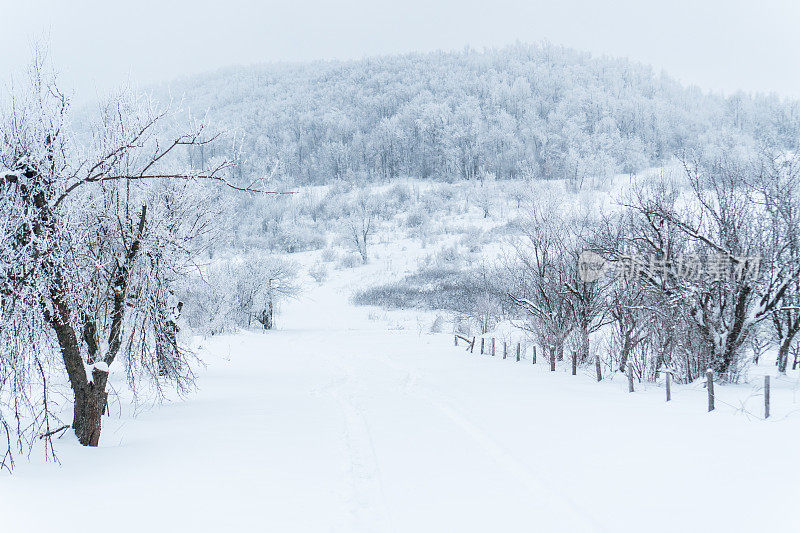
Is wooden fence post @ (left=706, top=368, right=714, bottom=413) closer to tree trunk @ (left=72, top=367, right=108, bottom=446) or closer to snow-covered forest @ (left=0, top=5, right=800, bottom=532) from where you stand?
snow-covered forest @ (left=0, top=5, right=800, bottom=532)

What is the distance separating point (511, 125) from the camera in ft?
433

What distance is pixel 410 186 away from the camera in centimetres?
10931

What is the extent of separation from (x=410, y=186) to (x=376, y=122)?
54485 mm

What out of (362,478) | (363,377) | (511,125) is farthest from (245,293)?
(511,125)

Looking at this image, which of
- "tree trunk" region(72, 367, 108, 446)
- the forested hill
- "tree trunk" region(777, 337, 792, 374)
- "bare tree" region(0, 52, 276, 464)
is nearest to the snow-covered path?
"tree trunk" region(72, 367, 108, 446)

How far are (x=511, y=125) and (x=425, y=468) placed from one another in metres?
134

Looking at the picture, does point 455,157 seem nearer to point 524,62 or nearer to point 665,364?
point 524,62

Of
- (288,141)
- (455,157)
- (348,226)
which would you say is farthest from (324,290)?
(288,141)

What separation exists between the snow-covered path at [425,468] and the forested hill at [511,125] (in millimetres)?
90056

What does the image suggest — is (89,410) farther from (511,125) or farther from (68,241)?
(511,125)

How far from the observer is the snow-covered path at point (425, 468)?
5227 millimetres

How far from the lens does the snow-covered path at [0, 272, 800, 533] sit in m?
5.23

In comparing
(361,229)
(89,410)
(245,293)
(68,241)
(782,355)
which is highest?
(361,229)

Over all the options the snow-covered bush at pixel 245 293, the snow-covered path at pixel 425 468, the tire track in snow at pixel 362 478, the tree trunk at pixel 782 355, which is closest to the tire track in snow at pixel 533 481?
the snow-covered path at pixel 425 468
